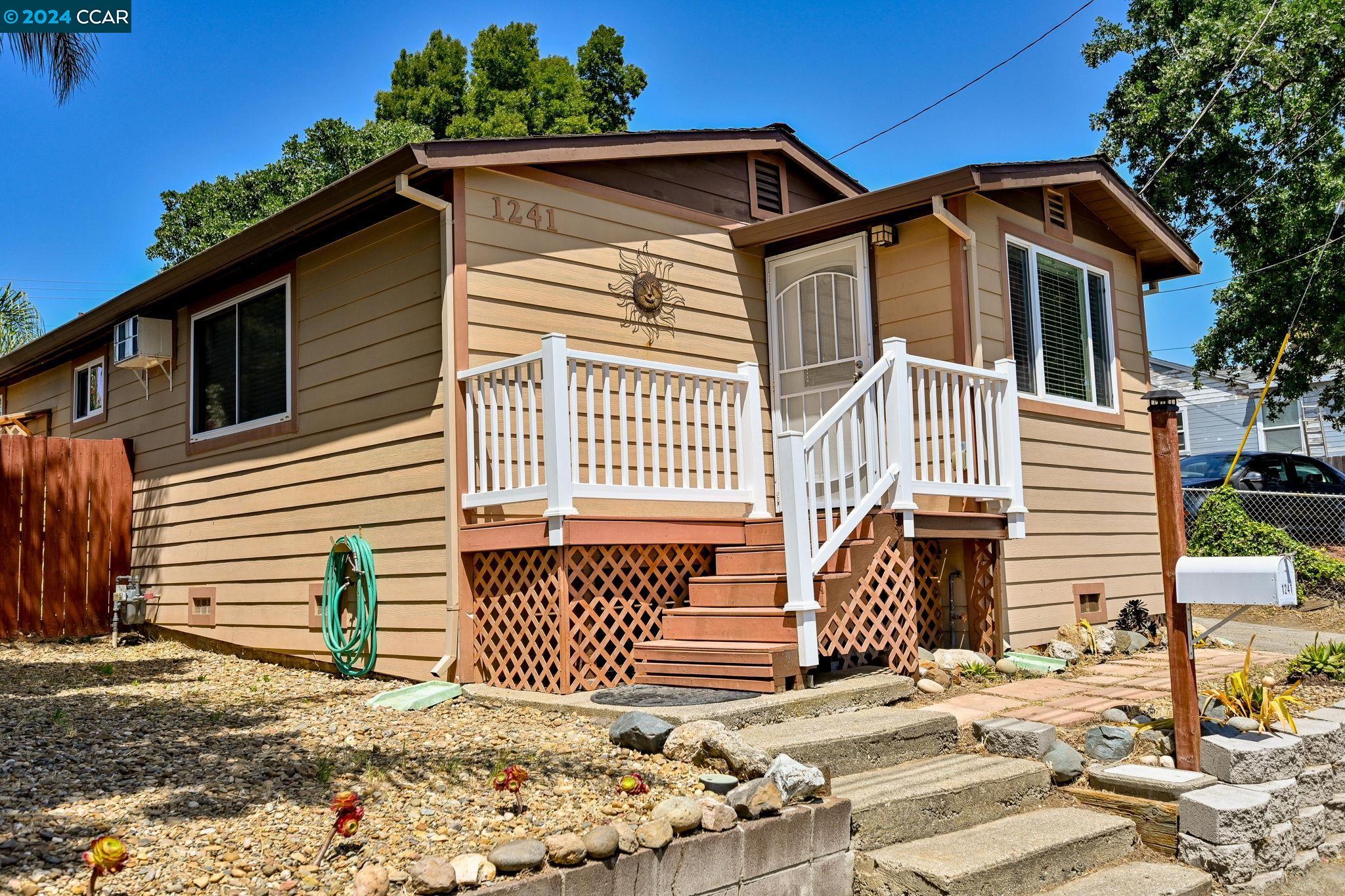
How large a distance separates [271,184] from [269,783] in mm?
22901

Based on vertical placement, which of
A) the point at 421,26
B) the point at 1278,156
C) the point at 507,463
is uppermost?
the point at 421,26

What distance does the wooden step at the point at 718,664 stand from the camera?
5535mm

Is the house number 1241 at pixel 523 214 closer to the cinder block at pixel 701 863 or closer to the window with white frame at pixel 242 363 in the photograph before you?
the window with white frame at pixel 242 363

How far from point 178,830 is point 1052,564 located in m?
6.62

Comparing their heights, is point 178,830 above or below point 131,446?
below

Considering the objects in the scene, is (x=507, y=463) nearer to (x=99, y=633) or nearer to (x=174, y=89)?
(x=99, y=633)

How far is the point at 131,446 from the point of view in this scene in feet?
34.5

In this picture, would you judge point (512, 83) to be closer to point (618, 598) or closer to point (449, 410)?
point (449, 410)

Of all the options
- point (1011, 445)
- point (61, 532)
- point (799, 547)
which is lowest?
point (799, 547)

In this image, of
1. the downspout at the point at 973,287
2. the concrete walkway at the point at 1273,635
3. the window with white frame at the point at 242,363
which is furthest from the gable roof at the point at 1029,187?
the window with white frame at the point at 242,363

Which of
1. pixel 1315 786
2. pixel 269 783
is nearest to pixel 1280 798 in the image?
pixel 1315 786

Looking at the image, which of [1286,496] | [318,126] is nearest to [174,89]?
[318,126]

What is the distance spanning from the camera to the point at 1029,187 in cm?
795

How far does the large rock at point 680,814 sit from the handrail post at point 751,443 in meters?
3.39
